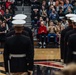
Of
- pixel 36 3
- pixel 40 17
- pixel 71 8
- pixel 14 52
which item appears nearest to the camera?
pixel 14 52

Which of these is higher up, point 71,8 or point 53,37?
point 71,8

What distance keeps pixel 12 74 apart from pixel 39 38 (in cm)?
991

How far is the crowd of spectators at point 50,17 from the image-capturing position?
50.4 ft

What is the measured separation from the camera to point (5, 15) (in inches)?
656

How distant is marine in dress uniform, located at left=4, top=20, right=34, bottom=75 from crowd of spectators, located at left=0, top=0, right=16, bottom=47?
9.43 meters

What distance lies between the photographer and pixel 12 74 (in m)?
5.53

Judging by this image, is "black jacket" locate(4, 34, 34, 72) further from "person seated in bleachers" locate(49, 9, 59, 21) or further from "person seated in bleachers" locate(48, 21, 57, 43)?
"person seated in bleachers" locate(49, 9, 59, 21)

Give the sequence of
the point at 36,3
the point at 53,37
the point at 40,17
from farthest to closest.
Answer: the point at 36,3, the point at 40,17, the point at 53,37

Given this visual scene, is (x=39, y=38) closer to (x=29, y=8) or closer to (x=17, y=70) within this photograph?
(x=29, y=8)

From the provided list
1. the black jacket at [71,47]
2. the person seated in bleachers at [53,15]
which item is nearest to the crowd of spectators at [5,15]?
the person seated in bleachers at [53,15]

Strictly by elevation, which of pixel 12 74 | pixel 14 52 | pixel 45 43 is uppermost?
pixel 14 52

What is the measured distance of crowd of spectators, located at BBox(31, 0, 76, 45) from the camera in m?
15.4

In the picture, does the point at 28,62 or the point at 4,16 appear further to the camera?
the point at 4,16

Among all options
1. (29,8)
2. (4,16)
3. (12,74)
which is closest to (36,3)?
(29,8)
